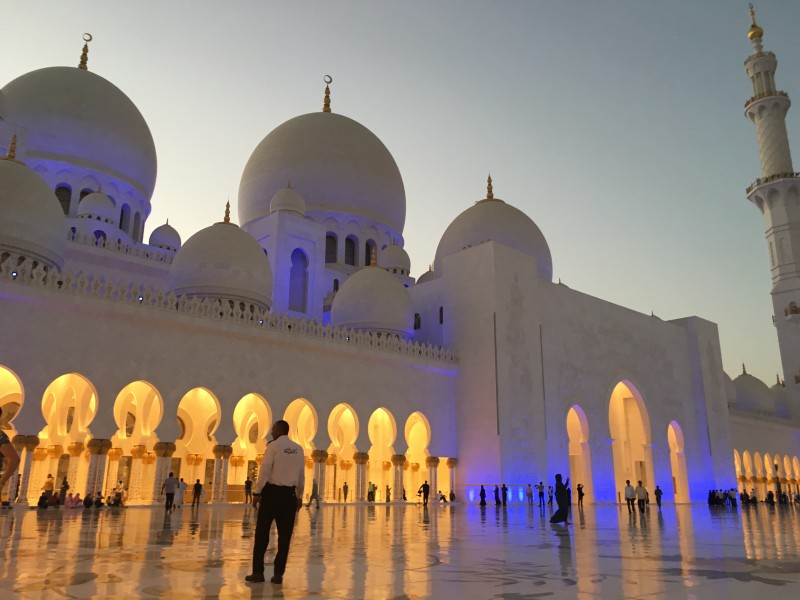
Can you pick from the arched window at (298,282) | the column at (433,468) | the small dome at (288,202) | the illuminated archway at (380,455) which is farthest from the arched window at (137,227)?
the column at (433,468)

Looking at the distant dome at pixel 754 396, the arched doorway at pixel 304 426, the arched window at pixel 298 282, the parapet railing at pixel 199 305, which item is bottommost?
the arched doorway at pixel 304 426

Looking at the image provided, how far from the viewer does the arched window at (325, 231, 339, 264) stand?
22156 mm

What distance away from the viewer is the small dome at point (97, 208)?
17797mm

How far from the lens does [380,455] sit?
1803cm

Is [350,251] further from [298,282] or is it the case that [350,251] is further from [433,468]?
[433,468]

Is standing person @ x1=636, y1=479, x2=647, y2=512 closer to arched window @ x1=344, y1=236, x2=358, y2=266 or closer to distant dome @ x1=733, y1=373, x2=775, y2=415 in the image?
arched window @ x1=344, y1=236, x2=358, y2=266

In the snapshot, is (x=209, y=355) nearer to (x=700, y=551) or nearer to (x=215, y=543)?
(x=215, y=543)

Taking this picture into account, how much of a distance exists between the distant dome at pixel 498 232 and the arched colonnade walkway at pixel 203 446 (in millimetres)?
6388

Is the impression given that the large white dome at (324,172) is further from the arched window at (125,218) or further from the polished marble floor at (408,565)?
the polished marble floor at (408,565)

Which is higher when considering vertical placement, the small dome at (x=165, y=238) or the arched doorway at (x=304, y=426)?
the small dome at (x=165, y=238)

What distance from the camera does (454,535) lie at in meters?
6.35

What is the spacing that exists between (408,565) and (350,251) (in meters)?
18.9

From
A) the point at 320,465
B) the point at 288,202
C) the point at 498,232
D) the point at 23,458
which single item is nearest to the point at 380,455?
the point at 320,465

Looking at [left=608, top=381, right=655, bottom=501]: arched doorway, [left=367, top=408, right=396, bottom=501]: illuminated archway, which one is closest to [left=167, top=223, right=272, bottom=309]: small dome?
[left=367, top=408, right=396, bottom=501]: illuminated archway
